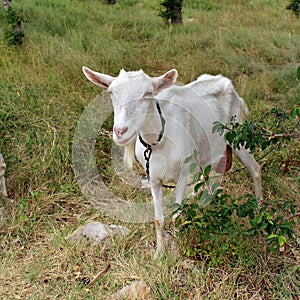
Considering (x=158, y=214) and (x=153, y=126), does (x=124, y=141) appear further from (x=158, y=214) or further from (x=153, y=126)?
(x=158, y=214)

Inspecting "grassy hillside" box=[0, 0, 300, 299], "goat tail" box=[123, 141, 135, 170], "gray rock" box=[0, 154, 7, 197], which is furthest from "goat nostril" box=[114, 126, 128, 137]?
"gray rock" box=[0, 154, 7, 197]

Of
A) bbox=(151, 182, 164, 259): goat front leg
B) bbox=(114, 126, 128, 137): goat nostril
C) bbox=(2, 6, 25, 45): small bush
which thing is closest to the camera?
bbox=(114, 126, 128, 137): goat nostril

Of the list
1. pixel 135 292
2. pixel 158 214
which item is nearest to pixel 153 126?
pixel 158 214

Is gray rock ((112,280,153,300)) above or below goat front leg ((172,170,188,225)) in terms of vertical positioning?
below

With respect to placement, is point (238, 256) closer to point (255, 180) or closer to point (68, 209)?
point (255, 180)

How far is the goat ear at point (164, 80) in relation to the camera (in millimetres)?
2480

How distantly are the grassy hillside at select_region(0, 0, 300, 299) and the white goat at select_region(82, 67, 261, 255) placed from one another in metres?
0.35

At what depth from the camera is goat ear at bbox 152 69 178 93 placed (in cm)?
248

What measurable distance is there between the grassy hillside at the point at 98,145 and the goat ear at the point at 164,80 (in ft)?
3.74

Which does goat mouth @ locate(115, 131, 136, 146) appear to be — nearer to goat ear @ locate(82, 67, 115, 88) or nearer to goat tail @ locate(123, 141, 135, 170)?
goat ear @ locate(82, 67, 115, 88)

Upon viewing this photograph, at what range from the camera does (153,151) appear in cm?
277

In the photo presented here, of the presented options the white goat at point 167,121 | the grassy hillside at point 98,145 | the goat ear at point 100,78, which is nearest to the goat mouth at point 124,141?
the white goat at point 167,121

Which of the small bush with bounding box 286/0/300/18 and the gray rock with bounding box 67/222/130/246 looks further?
the small bush with bounding box 286/0/300/18

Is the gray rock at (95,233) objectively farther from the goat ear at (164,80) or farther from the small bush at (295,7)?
the small bush at (295,7)
